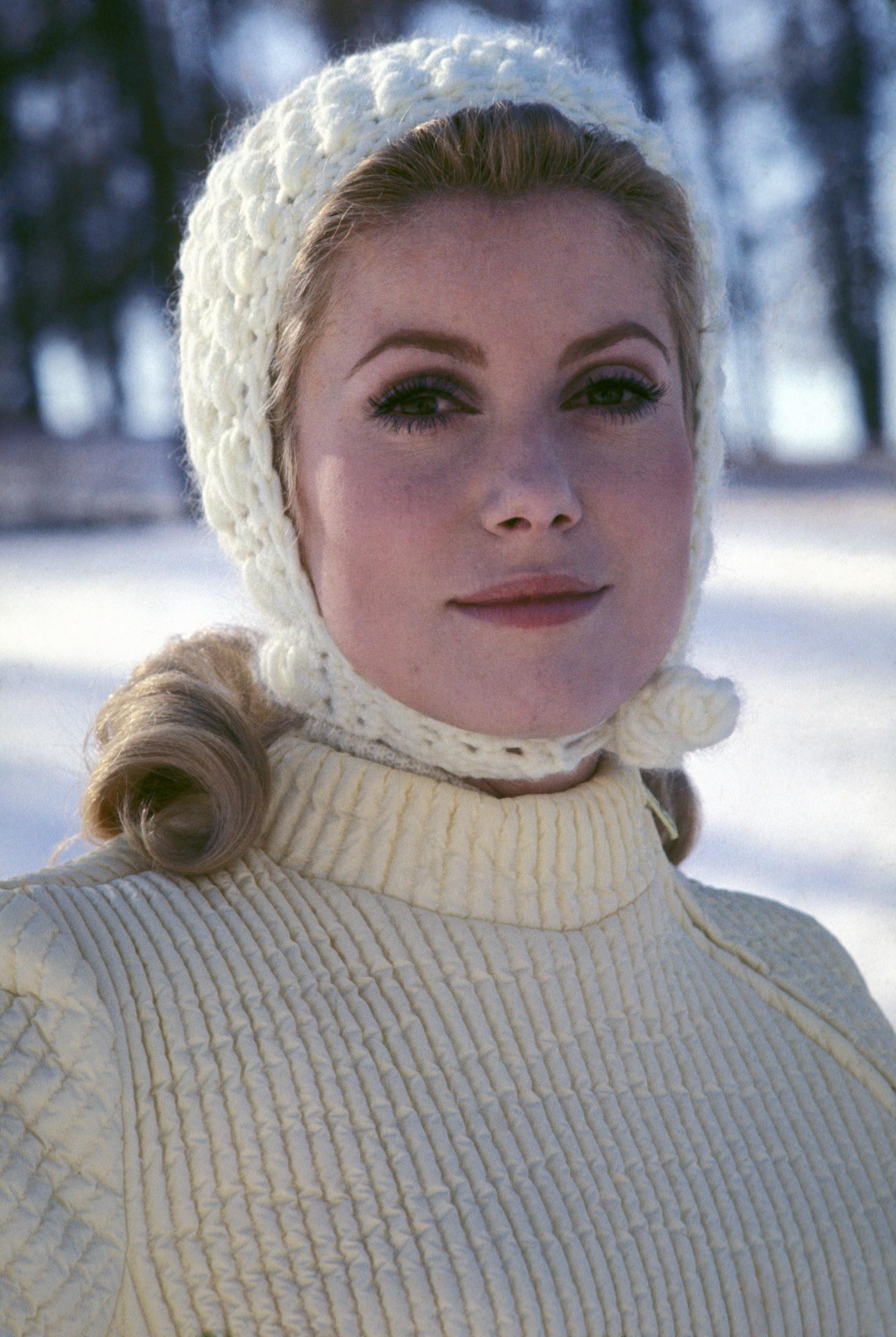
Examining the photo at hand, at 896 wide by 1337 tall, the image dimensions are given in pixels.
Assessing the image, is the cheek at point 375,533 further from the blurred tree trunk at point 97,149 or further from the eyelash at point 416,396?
the blurred tree trunk at point 97,149

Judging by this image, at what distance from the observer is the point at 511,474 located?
0.99 metres

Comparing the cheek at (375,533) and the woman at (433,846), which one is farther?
the cheek at (375,533)

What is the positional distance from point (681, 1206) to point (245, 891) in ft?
1.36

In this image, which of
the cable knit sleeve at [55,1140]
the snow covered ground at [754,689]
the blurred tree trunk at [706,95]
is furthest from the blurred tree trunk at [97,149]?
the cable knit sleeve at [55,1140]

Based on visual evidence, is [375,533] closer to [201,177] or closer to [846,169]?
[201,177]

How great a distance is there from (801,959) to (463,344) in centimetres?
77

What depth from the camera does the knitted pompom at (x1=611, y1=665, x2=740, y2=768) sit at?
118 centimetres

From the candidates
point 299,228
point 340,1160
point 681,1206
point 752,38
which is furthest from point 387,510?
point 752,38

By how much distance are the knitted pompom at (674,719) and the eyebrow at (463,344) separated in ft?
1.03

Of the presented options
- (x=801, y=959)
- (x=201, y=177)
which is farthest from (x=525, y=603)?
(x=201, y=177)

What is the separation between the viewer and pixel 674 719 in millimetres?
1175

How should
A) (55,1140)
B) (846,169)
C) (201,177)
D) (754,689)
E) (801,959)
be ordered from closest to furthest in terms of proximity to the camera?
(55,1140) → (801,959) → (754,689) → (201,177) → (846,169)

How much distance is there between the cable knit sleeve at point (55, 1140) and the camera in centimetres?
76

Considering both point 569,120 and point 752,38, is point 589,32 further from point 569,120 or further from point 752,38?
point 569,120
